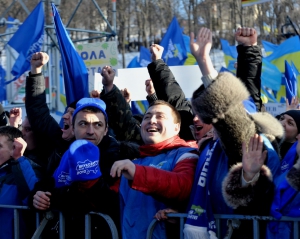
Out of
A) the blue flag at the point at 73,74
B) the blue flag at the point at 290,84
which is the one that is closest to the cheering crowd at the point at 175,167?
the blue flag at the point at 73,74

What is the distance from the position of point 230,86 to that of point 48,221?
5.16ft

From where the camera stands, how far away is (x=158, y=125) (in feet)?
12.5

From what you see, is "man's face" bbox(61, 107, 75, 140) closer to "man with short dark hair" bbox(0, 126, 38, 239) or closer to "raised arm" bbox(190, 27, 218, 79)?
"man with short dark hair" bbox(0, 126, 38, 239)

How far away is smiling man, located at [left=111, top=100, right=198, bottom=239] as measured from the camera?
3.28 metres

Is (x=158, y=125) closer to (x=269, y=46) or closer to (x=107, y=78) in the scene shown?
(x=107, y=78)

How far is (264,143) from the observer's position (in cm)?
314

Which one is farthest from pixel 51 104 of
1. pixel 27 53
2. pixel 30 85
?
pixel 30 85

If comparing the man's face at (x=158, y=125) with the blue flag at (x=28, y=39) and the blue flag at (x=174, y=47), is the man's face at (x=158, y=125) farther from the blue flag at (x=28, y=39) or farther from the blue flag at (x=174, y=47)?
the blue flag at (x=174, y=47)

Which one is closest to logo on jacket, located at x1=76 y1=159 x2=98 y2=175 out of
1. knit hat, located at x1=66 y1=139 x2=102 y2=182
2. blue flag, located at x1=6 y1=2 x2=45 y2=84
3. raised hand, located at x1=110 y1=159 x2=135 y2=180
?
knit hat, located at x1=66 y1=139 x2=102 y2=182

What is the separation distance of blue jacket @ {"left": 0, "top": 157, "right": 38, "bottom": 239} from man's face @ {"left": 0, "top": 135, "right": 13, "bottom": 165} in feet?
0.28

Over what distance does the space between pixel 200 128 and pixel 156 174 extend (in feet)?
4.03

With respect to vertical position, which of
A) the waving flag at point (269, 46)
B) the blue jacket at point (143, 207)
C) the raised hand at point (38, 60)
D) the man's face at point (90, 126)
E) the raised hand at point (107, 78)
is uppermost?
the raised hand at point (38, 60)

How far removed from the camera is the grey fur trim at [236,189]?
3.10m

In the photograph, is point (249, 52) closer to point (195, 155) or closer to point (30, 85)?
point (195, 155)
